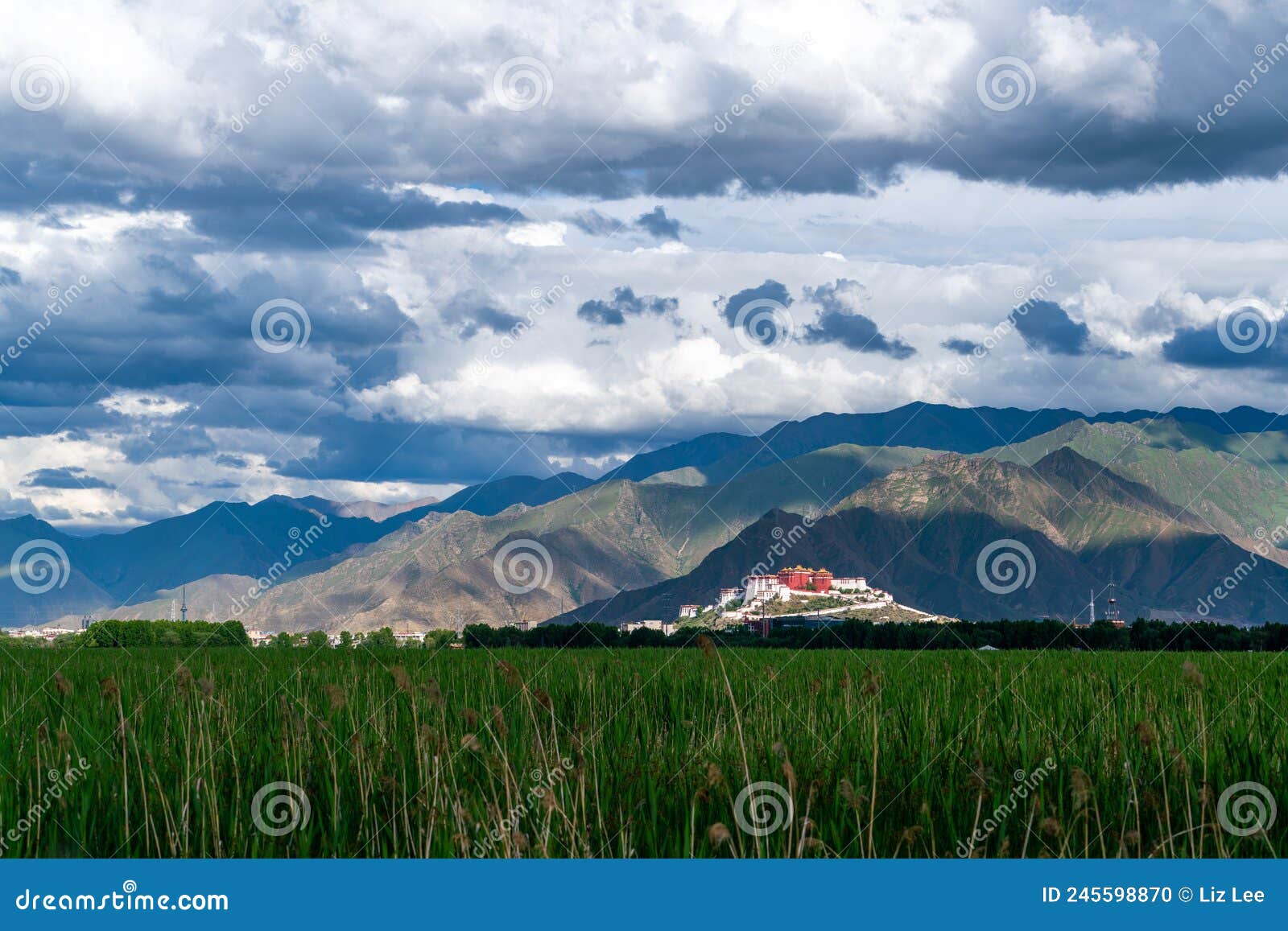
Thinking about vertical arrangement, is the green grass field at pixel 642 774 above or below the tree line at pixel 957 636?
below

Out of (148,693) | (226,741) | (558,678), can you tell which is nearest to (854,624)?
(558,678)

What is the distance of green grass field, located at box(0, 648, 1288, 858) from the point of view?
9680 mm

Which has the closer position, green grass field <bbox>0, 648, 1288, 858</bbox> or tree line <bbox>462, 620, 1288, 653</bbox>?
green grass field <bbox>0, 648, 1288, 858</bbox>

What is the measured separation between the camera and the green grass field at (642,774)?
9680 mm

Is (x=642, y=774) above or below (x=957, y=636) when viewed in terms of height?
below

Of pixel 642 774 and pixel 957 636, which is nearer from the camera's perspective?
pixel 642 774

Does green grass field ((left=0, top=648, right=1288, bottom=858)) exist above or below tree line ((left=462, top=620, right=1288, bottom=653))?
below

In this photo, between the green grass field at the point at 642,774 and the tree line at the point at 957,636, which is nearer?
the green grass field at the point at 642,774

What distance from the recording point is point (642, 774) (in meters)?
10.9

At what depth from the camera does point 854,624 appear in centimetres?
5078

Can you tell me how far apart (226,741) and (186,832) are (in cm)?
359
